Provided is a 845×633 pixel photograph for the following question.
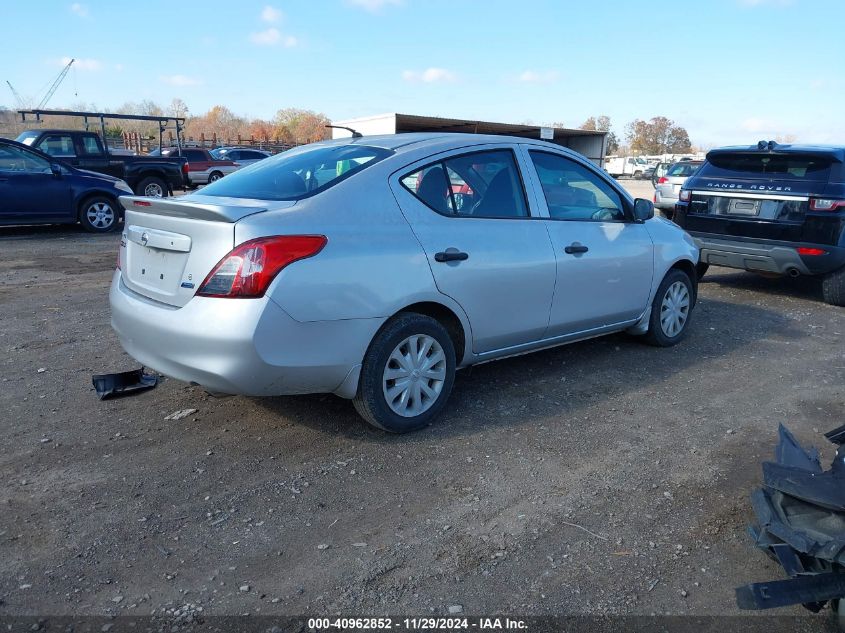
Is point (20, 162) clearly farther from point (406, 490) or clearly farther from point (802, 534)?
point (802, 534)

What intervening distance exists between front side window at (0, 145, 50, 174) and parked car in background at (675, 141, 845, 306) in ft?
33.3

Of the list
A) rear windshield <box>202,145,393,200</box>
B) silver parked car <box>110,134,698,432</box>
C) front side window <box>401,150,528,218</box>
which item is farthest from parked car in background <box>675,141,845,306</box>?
rear windshield <box>202,145,393,200</box>

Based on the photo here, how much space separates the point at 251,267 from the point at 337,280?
435 mm

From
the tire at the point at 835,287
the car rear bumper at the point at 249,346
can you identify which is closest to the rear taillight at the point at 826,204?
the tire at the point at 835,287

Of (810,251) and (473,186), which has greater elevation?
(473,186)

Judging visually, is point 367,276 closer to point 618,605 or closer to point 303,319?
point 303,319

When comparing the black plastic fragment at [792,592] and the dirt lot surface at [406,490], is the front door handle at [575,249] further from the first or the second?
the black plastic fragment at [792,592]

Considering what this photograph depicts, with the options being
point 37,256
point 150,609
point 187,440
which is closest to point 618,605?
point 150,609

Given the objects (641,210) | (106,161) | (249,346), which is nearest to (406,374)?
(249,346)

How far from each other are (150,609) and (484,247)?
2613mm

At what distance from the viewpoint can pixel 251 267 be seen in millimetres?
3230

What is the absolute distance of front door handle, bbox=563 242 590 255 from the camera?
15.1 feet

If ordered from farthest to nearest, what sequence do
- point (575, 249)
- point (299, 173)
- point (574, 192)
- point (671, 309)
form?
1. point (671, 309)
2. point (574, 192)
3. point (575, 249)
4. point (299, 173)

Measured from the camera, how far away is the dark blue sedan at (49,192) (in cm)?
1095
